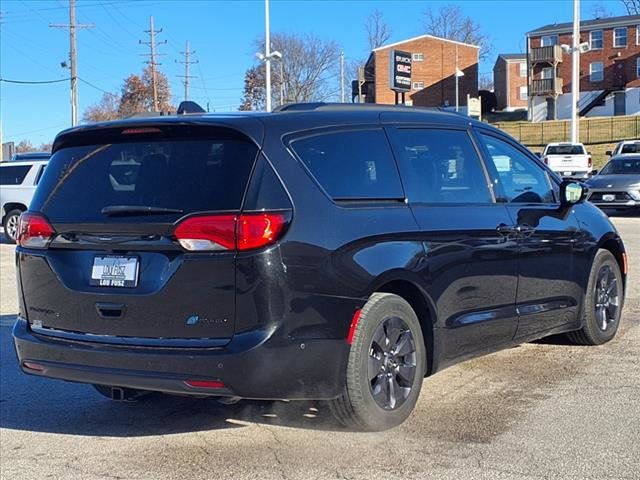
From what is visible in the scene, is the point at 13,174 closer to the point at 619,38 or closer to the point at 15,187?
the point at 15,187

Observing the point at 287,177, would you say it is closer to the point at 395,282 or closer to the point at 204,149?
the point at 204,149

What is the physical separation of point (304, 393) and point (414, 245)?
1.16 meters

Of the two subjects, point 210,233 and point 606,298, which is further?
point 606,298

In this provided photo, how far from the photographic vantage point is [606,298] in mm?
7012

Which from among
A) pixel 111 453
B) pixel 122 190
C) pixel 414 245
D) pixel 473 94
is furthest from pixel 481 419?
pixel 473 94

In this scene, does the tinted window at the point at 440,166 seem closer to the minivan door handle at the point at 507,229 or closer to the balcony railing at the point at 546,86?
the minivan door handle at the point at 507,229

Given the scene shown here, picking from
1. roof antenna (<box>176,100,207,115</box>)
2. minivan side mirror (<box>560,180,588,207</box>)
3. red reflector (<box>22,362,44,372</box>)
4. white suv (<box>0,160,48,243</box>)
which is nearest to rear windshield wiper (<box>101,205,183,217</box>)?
red reflector (<box>22,362,44,372</box>)

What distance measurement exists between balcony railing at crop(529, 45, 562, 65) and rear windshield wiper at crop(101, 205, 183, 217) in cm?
6595

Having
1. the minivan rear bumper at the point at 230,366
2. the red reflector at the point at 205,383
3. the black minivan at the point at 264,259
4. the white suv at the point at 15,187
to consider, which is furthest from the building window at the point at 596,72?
the red reflector at the point at 205,383

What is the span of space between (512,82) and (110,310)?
78.9 metres

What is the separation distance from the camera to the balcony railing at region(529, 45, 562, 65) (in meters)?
65.8

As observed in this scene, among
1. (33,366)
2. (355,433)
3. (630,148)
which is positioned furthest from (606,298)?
(630,148)

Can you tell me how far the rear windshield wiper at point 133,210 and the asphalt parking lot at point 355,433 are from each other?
4.55 ft

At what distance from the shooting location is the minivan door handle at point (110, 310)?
4.34 metres
